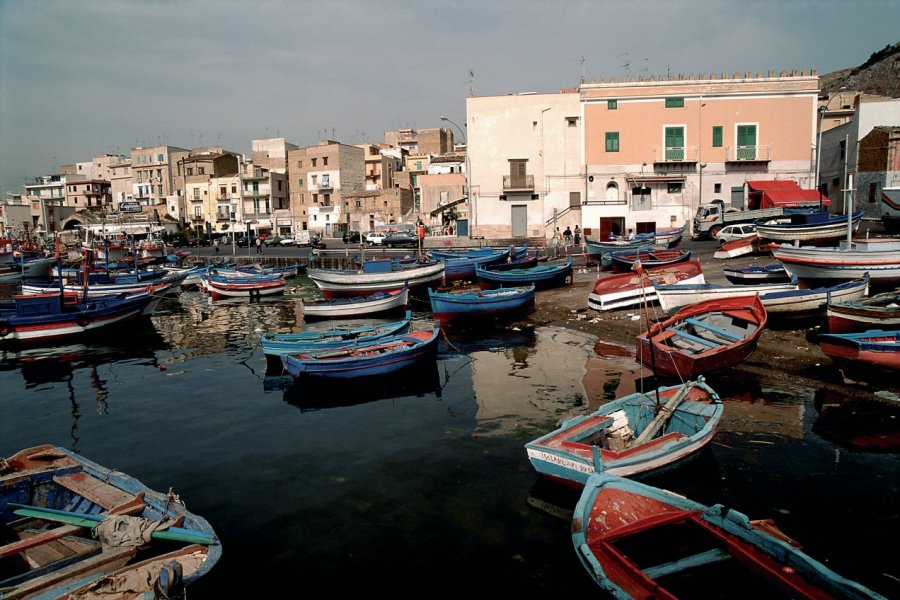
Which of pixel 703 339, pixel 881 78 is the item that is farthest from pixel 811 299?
pixel 881 78

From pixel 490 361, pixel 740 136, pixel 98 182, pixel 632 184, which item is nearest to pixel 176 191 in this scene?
pixel 98 182

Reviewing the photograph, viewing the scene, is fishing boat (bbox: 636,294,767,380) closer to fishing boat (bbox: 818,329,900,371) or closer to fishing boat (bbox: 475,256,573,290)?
fishing boat (bbox: 818,329,900,371)

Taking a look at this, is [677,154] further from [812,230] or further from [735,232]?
[812,230]

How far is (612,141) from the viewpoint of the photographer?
4403 cm

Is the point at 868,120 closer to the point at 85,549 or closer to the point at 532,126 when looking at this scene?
the point at 532,126

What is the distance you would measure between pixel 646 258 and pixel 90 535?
25077 mm

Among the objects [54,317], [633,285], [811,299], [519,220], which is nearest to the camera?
[811,299]

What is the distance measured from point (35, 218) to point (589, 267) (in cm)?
8954

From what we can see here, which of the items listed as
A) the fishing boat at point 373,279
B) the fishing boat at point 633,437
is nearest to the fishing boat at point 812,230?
the fishing boat at point 373,279

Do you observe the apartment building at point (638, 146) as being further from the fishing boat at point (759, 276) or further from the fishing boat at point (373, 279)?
the fishing boat at point (759, 276)

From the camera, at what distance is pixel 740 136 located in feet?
142

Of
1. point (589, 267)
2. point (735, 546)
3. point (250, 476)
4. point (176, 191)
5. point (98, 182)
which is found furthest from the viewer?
point (98, 182)

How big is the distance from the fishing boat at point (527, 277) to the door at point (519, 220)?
1864 centimetres

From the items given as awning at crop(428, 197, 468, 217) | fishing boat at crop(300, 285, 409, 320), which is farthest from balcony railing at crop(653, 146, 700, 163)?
fishing boat at crop(300, 285, 409, 320)
